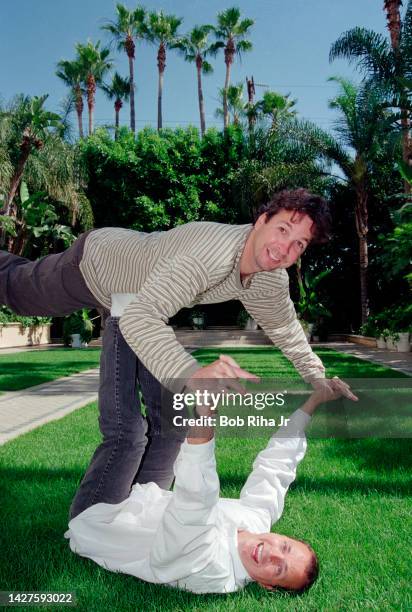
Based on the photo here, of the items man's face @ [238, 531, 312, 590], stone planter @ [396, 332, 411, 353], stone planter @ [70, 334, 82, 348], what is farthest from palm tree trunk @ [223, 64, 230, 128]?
man's face @ [238, 531, 312, 590]

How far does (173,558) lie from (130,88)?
40.7 metres

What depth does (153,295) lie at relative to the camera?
213 cm

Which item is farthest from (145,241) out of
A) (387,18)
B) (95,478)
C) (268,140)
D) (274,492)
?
(268,140)

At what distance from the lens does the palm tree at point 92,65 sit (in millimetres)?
38469

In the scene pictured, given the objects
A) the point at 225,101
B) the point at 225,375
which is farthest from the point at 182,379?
the point at 225,101

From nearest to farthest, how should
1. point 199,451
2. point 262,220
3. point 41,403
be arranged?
point 199,451 → point 262,220 → point 41,403

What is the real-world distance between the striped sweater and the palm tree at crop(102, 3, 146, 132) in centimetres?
3678

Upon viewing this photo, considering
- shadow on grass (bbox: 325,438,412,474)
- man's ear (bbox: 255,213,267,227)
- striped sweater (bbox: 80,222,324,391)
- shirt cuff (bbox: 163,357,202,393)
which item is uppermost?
man's ear (bbox: 255,213,267,227)

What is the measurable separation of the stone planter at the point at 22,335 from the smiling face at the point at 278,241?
2100 cm

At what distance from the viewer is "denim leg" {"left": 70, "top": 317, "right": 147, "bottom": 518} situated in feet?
9.73

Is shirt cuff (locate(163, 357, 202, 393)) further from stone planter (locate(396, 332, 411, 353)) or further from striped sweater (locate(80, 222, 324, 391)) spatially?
stone planter (locate(396, 332, 411, 353))

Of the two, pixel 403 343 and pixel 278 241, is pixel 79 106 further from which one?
pixel 278 241

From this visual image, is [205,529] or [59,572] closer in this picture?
[205,529]

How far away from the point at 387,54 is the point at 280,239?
1796 centimetres
